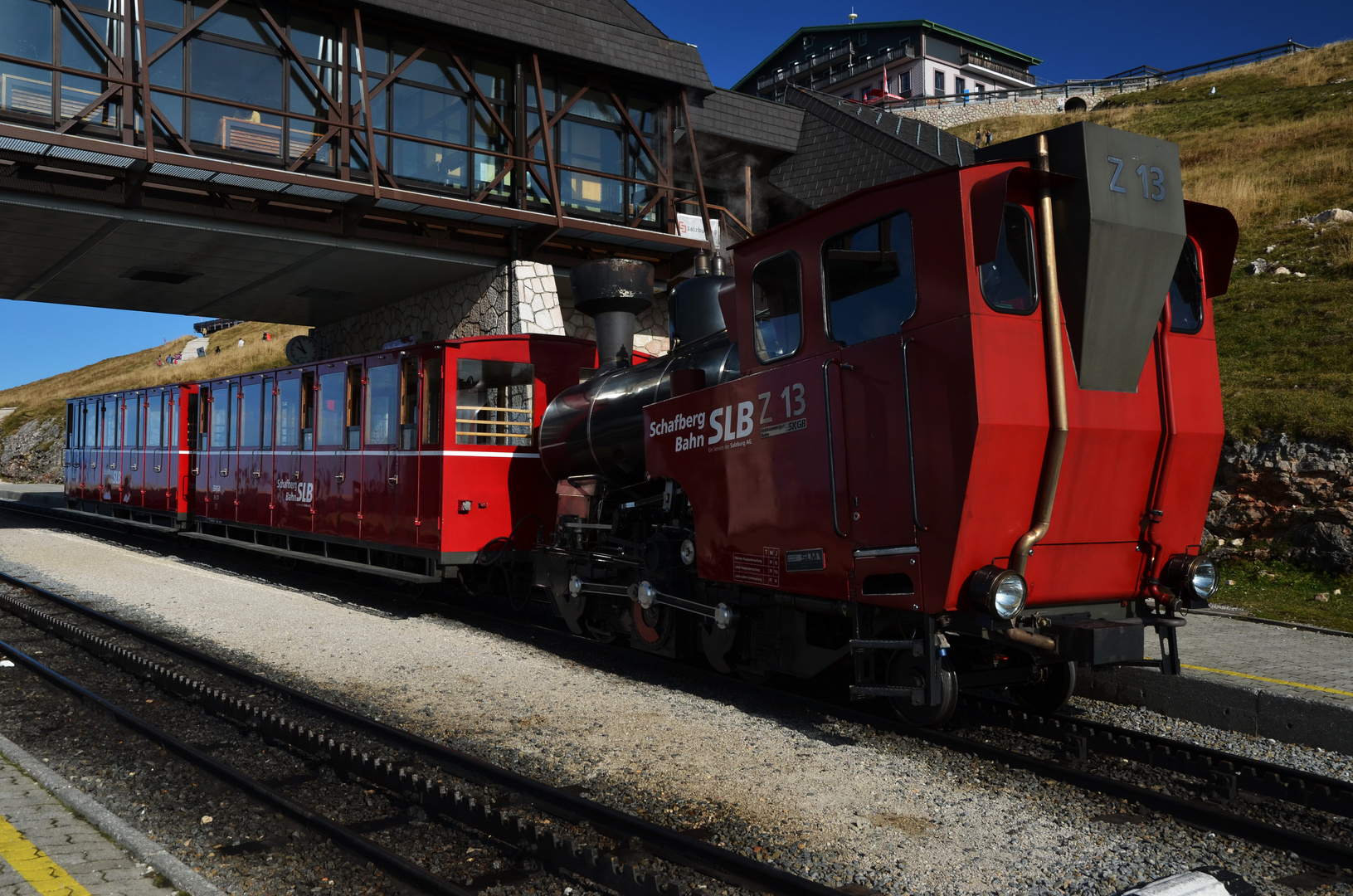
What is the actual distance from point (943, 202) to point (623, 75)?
12.9 metres

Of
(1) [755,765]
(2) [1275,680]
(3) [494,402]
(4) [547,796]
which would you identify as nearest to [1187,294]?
(2) [1275,680]

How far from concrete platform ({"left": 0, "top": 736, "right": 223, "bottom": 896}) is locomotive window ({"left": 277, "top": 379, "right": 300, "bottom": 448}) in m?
8.50

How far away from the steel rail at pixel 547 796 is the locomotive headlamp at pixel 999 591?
1.77 metres

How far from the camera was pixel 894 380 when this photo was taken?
5223 mm

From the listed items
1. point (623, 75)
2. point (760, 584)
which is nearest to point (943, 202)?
point (760, 584)

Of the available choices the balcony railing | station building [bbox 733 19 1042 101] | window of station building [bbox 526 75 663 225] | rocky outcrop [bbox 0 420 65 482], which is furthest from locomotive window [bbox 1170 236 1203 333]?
the balcony railing

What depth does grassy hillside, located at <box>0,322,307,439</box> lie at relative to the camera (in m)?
49.7

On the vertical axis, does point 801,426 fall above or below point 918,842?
above

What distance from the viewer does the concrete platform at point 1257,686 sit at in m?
5.74

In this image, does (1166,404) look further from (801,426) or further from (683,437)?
(683,437)

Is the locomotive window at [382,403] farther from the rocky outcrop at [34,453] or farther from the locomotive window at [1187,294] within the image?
the rocky outcrop at [34,453]

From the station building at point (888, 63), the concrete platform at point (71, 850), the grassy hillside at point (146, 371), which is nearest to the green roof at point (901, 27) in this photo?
the station building at point (888, 63)

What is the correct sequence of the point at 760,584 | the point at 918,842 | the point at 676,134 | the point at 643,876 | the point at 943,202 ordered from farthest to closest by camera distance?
the point at 676,134 → the point at 760,584 → the point at 943,202 → the point at 918,842 → the point at 643,876

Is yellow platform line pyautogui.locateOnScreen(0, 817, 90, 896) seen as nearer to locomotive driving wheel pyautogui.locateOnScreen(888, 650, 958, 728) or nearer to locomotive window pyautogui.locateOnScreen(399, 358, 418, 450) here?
locomotive driving wheel pyautogui.locateOnScreen(888, 650, 958, 728)
